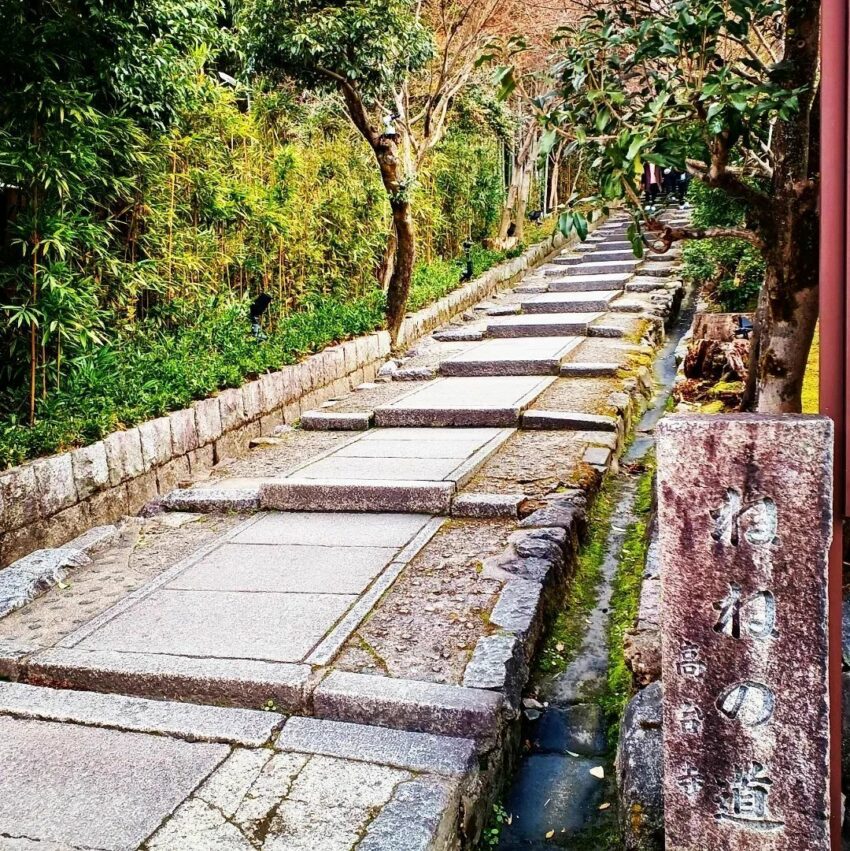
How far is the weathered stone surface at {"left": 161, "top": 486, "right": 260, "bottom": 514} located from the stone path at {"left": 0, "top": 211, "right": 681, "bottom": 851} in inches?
0.6

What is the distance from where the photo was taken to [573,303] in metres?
14.2

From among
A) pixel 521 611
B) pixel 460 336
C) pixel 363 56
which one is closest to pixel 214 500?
pixel 521 611

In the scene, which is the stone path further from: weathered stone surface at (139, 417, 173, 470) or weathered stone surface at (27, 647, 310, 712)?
weathered stone surface at (139, 417, 173, 470)

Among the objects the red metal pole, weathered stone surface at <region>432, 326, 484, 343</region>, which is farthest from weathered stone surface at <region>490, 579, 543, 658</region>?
weathered stone surface at <region>432, 326, 484, 343</region>

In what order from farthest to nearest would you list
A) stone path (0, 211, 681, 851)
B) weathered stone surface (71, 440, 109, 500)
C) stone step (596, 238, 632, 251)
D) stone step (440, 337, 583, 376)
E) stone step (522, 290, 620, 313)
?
1. stone step (596, 238, 632, 251)
2. stone step (522, 290, 620, 313)
3. stone step (440, 337, 583, 376)
4. weathered stone surface (71, 440, 109, 500)
5. stone path (0, 211, 681, 851)

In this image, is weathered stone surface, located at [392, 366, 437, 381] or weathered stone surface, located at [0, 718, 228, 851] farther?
weathered stone surface, located at [392, 366, 437, 381]

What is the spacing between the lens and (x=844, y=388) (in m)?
2.49

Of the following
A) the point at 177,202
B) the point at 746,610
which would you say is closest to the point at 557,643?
the point at 746,610

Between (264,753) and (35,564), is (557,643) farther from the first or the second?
(35,564)

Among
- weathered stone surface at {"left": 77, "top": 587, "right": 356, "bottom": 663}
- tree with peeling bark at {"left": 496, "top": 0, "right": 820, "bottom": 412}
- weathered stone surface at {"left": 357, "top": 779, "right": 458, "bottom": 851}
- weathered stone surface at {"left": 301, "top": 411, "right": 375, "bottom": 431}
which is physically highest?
tree with peeling bark at {"left": 496, "top": 0, "right": 820, "bottom": 412}

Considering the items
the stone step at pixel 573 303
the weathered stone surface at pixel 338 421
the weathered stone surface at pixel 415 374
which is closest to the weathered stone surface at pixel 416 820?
the weathered stone surface at pixel 338 421

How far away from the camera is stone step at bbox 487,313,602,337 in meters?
12.4

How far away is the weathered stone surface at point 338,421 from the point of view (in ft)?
27.5

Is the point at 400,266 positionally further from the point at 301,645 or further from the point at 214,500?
the point at 301,645
